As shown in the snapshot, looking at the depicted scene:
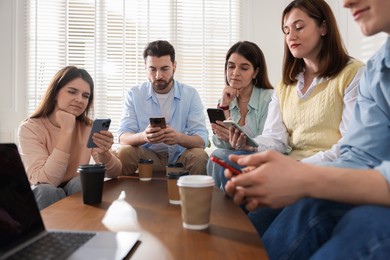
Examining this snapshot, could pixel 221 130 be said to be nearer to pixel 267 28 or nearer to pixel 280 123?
pixel 280 123

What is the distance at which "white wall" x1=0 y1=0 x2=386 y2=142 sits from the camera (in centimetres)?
360

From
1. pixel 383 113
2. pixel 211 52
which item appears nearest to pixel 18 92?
pixel 211 52

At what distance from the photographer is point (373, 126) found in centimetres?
100

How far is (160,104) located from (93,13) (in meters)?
1.47

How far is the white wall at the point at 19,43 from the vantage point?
3602 millimetres

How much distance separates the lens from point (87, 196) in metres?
1.16

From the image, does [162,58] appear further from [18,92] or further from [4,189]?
[4,189]

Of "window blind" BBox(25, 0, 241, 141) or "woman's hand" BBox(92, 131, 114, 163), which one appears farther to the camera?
"window blind" BBox(25, 0, 241, 141)

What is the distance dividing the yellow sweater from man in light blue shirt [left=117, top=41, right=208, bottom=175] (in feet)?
2.78

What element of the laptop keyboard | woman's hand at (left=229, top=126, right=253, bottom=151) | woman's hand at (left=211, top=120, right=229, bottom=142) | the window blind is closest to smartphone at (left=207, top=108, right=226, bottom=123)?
woman's hand at (left=211, top=120, right=229, bottom=142)

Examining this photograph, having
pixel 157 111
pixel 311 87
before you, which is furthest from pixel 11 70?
pixel 311 87

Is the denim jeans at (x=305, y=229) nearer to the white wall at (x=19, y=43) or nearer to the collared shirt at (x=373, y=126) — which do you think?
the collared shirt at (x=373, y=126)

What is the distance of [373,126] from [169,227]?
0.60m

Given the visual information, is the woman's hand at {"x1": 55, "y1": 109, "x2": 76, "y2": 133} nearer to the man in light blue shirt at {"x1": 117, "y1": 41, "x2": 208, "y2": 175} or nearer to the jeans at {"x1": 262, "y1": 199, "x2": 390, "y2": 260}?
the man in light blue shirt at {"x1": 117, "y1": 41, "x2": 208, "y2": 175}
